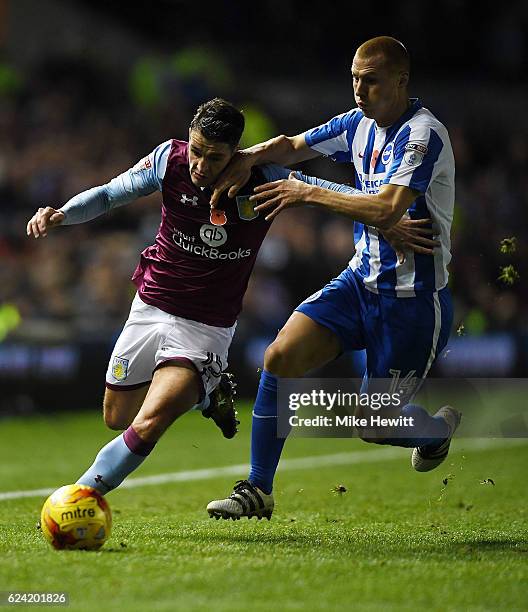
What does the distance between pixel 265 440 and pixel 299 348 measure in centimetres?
57

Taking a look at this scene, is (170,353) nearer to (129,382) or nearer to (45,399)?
(129,382)

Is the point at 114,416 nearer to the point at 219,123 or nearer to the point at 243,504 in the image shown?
the point at 243,504

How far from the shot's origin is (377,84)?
Result: 6.62 m

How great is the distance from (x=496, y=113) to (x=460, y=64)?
1.10m

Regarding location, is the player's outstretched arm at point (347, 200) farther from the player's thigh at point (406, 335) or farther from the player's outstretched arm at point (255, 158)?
the player's thigh at point (406, 335)

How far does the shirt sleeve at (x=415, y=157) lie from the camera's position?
6457 millimetres

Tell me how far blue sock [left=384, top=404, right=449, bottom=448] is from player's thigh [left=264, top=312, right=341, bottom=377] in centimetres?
64

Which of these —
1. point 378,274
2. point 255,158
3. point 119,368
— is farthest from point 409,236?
point 119,368

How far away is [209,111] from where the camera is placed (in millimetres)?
6469

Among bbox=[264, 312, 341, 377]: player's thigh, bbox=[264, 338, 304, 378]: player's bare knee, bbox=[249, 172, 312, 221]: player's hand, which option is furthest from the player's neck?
bbox=[264, 338, 304, 378]: player's bare knee

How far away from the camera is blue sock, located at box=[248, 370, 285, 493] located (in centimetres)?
682

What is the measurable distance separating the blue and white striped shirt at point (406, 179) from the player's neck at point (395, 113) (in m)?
0.03

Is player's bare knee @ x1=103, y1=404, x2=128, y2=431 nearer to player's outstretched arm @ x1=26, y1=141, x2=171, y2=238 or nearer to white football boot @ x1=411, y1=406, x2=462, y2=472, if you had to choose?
player's outstretched arm @ x1=26, y1=141, x2=171, y2=238

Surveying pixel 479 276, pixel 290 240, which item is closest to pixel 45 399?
pixel 290 240
